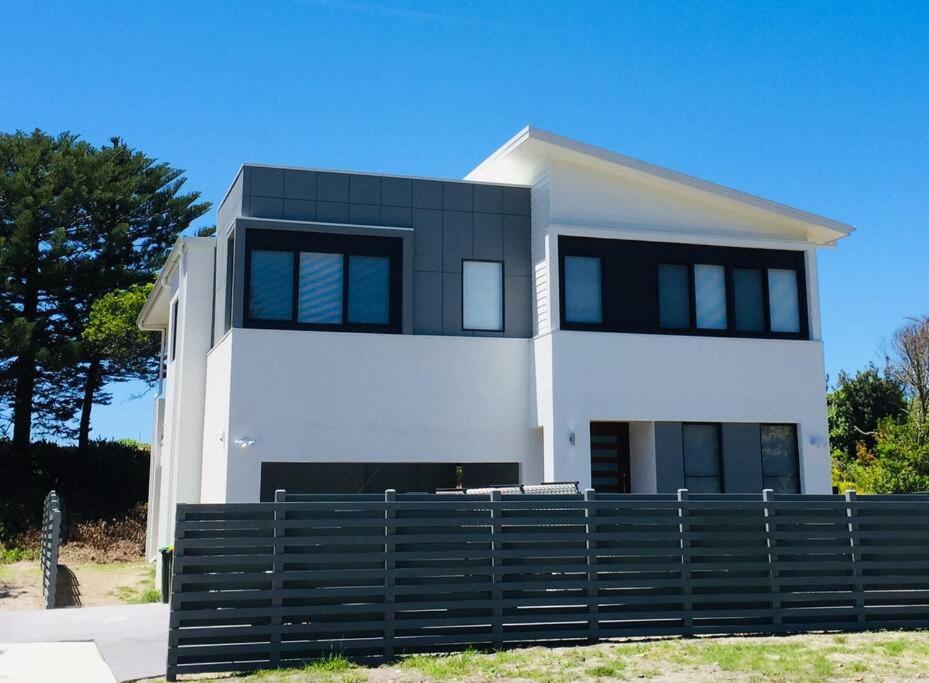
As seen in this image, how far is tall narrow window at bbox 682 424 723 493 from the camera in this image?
55.5 ft

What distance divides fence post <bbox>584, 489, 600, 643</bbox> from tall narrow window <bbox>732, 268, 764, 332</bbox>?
8669 mm

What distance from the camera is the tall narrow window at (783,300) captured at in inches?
706

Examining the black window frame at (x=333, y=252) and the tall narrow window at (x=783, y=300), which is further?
the tall narrow window at (x=783, y=300)

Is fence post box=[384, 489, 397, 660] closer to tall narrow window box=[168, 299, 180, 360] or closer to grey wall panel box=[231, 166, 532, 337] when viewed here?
grey wall panel box=[231, 166, 532, 337]

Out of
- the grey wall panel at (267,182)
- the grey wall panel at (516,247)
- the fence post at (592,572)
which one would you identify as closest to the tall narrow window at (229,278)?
the grey wall panel at (267,182)

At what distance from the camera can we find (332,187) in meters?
16.7

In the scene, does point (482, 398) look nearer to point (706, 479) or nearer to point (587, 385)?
point (587, 385)

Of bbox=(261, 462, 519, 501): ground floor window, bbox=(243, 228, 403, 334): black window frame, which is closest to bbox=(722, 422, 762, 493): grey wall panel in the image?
bbox=(261, 462, 519, 501): ground floor window

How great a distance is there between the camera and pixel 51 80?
26.1 meters

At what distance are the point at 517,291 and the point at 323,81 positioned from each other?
5069mm

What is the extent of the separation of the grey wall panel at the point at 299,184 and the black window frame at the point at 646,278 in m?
4.43

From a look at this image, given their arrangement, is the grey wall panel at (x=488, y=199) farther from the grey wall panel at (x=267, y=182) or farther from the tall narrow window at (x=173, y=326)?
the tall narrow window at (x=173, y=326)

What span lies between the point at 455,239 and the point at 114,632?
9.07 meters

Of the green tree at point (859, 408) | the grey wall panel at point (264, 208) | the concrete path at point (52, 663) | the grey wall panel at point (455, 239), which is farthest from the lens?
the green tree at point (859, 408)
